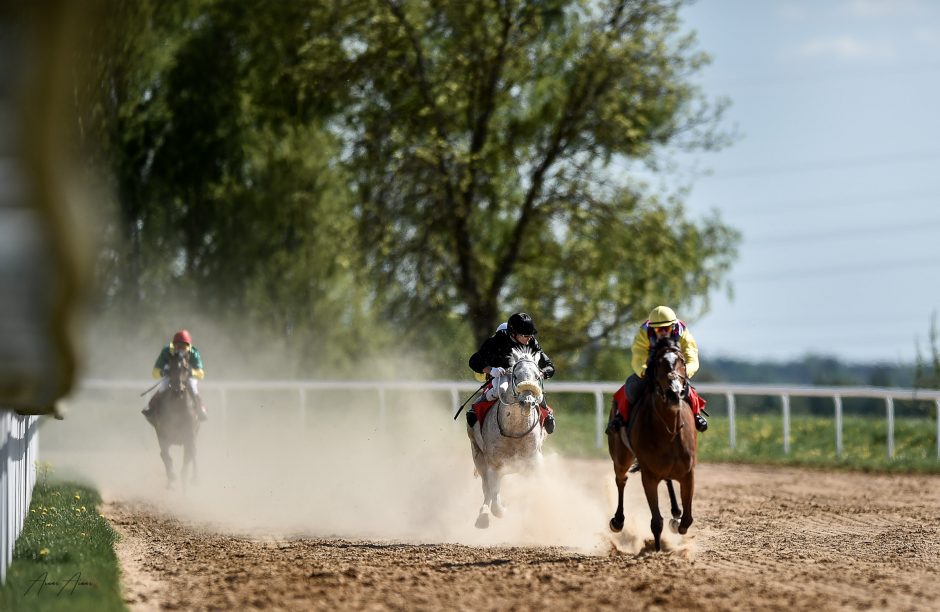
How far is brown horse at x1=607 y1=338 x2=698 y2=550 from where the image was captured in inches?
415

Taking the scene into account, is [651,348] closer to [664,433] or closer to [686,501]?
[664,433]

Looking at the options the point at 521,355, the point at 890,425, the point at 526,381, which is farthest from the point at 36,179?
the point at 890,425

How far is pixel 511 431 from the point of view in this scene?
1198cm

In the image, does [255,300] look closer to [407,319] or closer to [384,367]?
[384,367]

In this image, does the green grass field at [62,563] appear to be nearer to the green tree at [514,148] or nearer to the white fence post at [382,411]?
the white fence post at [382,411]

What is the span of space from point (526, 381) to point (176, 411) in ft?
25.2

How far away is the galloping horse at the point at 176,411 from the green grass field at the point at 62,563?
3.45 m

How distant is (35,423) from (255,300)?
2340cm

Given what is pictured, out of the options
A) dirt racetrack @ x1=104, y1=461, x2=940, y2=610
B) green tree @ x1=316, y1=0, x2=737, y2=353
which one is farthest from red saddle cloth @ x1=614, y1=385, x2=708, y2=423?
green tree @ x1=316, y1=0, x2=737, y2=353

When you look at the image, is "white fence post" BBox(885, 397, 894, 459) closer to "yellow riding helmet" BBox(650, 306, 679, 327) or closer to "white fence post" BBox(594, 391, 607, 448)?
"white fence post" BBox(594, 391, 607, 448)

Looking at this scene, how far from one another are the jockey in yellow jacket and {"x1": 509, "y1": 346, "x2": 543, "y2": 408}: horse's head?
2.33 ft

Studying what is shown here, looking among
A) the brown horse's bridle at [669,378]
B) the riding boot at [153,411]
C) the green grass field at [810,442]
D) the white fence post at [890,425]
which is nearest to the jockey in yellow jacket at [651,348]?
the brown horse's bridle at [669,378]

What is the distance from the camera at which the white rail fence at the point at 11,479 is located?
896cm

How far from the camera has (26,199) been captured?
14.2ft
